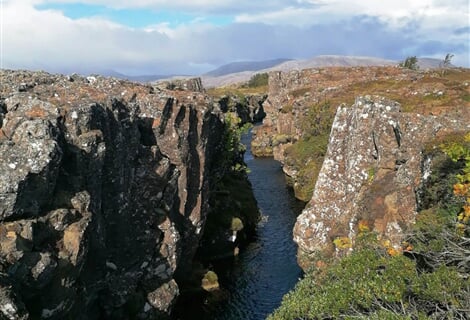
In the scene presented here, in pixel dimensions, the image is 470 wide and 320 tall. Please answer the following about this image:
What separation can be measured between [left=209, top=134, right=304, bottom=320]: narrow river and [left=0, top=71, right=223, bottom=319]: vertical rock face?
6.91 meters

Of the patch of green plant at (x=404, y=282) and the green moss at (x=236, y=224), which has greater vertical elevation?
the patch of green plant at (x=404, y=282)

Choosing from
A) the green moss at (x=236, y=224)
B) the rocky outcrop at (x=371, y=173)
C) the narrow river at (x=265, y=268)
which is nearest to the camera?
the rocky outcrop at (x=371, y=173)

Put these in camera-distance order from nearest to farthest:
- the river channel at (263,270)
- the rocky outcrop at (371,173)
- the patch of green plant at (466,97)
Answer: the rocky outcrop at (371,173), the river channel at (263,270), the patch of green plant at (466,97)

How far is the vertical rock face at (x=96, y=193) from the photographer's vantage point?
3312 cm

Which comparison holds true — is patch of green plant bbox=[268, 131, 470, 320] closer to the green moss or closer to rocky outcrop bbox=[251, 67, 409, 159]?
the green moss

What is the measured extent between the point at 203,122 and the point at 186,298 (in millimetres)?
19543

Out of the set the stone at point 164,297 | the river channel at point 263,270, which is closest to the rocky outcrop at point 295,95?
the river channel at point 263,270

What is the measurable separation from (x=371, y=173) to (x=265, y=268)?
2230 centimetres

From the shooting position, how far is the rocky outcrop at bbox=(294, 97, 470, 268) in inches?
→ 1609

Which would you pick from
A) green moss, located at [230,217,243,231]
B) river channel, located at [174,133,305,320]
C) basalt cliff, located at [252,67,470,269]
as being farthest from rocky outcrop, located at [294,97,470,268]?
green moss, located at [230,217,243,231]

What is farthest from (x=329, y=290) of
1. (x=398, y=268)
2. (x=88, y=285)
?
(x=88, y=285)

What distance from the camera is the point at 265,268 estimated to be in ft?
210

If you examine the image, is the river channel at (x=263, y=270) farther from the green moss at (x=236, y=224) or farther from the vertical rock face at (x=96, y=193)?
the vertical rock face at (x=96, y=193)

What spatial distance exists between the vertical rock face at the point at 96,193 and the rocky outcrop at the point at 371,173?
14.0 metres
